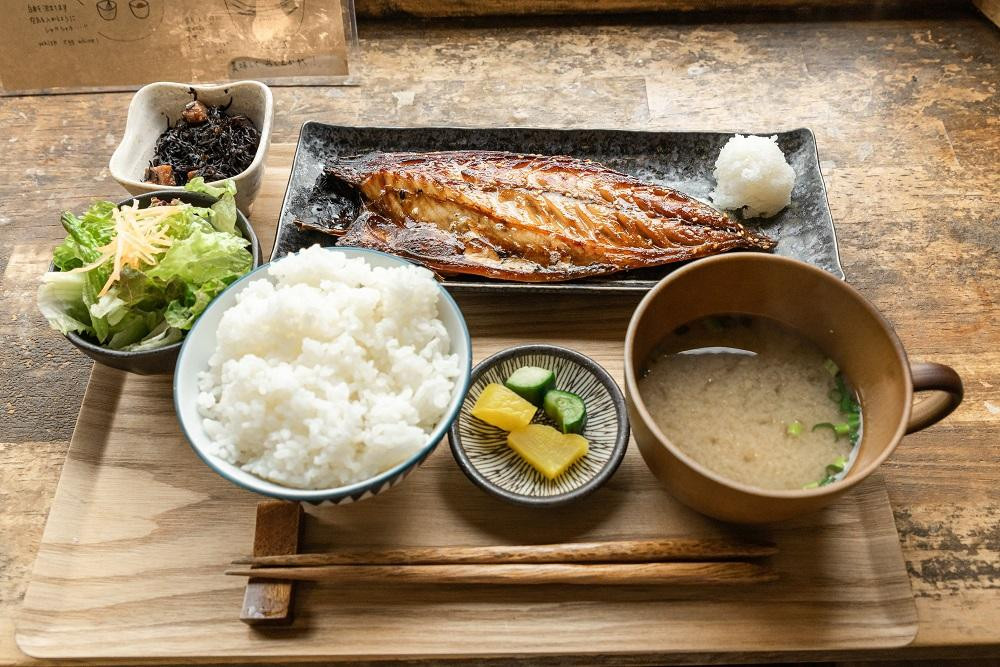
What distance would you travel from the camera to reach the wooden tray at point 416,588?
1.42 meters

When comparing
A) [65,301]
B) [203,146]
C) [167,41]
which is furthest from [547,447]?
[167,41]

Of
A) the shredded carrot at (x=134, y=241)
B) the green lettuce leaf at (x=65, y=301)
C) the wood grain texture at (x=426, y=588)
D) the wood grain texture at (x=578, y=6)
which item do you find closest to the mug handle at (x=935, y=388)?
the wood grain texture at (x=426, y=588)

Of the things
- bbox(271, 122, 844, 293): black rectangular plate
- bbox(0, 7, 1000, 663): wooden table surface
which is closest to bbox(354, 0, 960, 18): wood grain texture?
bbox(0, 7, 1000, 663): wooden table surface

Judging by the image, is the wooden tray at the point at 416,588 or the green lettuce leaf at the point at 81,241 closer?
the wooden tray at the point at 416,588

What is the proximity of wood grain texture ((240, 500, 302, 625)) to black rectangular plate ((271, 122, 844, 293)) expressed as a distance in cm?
82

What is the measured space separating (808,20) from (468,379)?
2.45 m

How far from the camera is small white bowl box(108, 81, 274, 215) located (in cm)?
206

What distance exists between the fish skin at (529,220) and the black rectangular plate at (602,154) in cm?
10

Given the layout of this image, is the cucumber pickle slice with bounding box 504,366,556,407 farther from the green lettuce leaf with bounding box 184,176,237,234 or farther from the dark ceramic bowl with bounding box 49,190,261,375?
the green lettuce leaf with bounding box 184,176,237,234

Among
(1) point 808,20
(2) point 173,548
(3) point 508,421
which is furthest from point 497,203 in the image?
(1) point 808,20

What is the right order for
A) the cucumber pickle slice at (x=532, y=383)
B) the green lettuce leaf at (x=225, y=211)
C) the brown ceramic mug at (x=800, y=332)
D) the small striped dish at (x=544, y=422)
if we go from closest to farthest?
the brown ceramic mug at (x=800, y=332)
the small striped dish at (x=544, y=422)
the cucumber pickle slice at (x=532, y=383)
the green lettuce leaf at (x=225, y=211)

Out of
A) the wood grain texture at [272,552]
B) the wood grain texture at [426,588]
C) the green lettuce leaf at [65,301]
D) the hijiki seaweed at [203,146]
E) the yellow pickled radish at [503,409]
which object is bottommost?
the wood grain texture at [426,588]

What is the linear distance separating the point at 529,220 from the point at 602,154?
434 millimetres

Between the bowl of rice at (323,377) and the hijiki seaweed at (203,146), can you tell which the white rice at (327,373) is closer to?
the bowl of rice at (323,377)
